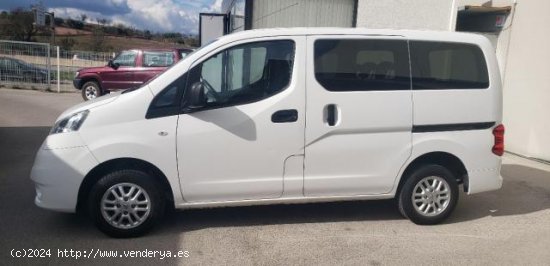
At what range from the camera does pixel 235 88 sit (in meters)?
4.28

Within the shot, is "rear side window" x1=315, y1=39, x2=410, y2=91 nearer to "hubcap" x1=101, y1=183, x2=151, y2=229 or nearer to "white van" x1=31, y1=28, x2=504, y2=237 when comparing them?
"white van" x1=31, y1=28, x2=504, y2=237

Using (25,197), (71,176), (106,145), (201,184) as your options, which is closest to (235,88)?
(201,184)

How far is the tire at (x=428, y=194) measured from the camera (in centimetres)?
473

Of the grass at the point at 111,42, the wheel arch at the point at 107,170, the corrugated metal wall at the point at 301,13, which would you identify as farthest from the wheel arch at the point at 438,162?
the grass at the point at 111,42

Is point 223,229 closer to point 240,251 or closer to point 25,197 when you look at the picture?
point 240,251

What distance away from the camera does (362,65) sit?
4.51 metres

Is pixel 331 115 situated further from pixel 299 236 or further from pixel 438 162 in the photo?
pixel 438 162

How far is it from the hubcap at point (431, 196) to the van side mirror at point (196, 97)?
7.79 feet

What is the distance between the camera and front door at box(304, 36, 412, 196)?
438cm

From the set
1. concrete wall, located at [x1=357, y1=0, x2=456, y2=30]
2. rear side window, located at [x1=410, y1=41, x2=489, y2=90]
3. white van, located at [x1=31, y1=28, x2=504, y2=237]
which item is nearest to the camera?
white van, located at [x1=31, y1=28, x2=504, y2=237]

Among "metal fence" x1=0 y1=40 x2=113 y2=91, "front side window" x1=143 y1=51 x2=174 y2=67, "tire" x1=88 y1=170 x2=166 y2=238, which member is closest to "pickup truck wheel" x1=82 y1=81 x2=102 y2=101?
"front side window" x1=143 y1=51 x2=174 y2=67

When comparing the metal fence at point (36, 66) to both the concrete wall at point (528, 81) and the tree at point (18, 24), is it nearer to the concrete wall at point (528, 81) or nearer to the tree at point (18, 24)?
the concrete wall at point (528, 81)

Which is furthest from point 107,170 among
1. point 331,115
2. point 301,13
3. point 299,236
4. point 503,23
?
point 503,23

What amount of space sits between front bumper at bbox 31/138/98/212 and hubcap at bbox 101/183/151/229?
277 millimetres
